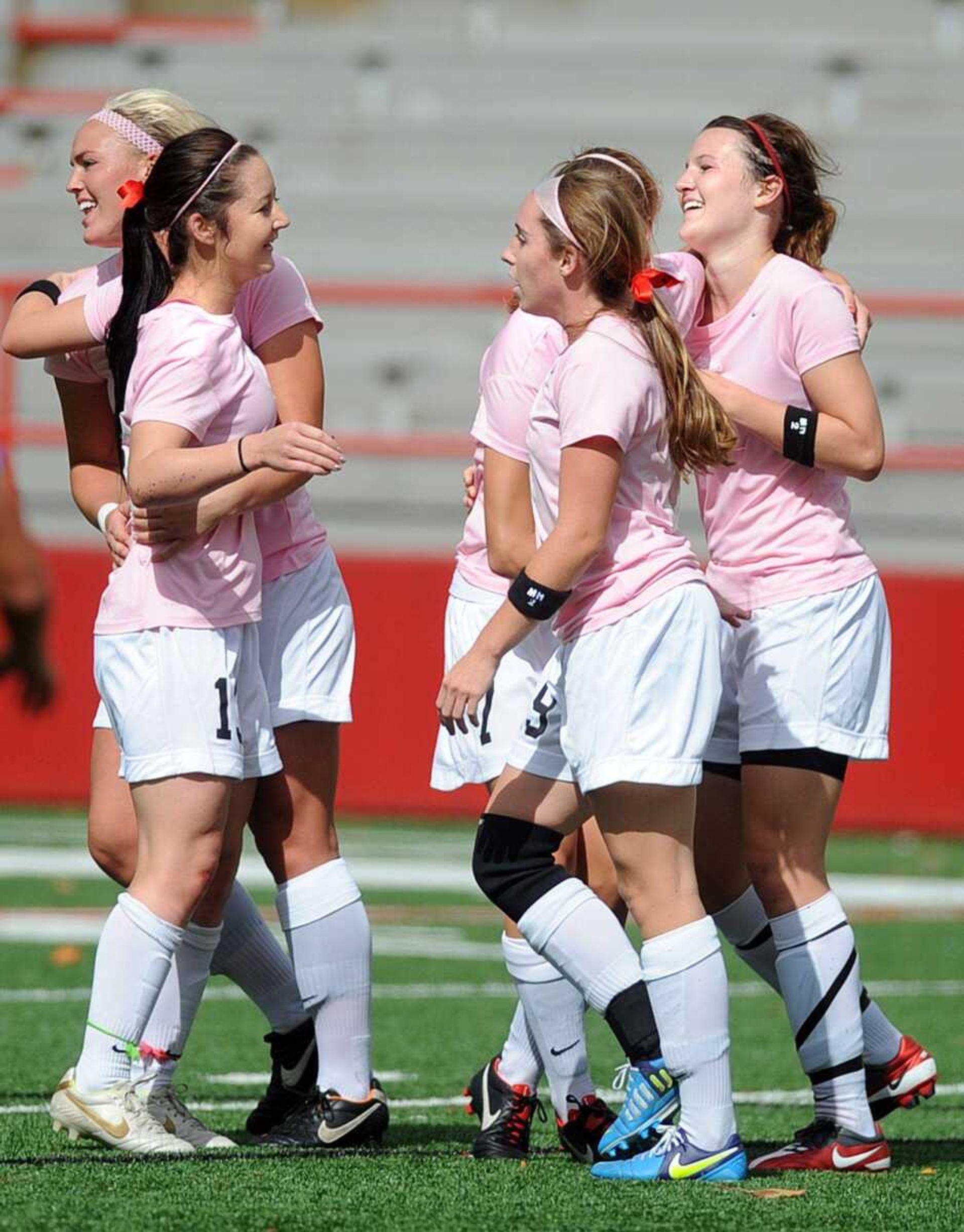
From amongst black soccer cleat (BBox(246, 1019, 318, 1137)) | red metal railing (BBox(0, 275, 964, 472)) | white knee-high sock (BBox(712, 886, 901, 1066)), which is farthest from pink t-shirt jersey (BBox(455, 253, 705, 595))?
red metal railing (BBox(0, 275, 964, 472))

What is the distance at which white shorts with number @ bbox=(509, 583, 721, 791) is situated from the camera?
3.55 metres

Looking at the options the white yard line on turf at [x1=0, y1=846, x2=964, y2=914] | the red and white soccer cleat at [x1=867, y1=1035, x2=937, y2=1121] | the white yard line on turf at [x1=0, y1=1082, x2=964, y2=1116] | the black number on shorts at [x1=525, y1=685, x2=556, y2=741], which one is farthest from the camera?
the white yard line on turf at [x1=0, y1=846, x2=964, y2=914]

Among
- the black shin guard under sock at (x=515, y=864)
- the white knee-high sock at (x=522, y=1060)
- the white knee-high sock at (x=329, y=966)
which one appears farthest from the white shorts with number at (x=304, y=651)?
the white knee-high sock at (x=522, y=1060)

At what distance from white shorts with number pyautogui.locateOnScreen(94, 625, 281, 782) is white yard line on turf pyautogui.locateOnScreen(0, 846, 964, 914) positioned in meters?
5.00

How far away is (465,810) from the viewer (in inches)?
444

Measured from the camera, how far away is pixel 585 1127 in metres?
3.92

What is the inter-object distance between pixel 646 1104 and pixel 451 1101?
4.27ft

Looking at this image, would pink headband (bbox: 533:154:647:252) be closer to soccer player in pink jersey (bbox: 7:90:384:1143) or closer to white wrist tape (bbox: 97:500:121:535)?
soccer player in pink jersey (bbox: 7:90:384:1143)

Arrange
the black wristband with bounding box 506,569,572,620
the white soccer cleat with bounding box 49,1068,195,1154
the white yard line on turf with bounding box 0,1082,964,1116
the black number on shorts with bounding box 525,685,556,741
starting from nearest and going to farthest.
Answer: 1. the black wristband with bounding box 506,569,572,620
2. the white soccer cleat with bounding box 49,1068,195,1154
3. the black number on shorts with bounding box 525,685,556,741
4. the white yard line on turf with bounding box 0,1082,964,1116

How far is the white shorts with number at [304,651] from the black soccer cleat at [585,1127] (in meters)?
0.85

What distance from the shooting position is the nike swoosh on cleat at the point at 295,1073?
429cm

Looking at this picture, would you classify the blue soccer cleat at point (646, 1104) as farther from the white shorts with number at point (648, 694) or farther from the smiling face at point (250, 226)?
the smiling face at point (250, 226)

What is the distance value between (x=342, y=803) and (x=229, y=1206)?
7992 millimetres

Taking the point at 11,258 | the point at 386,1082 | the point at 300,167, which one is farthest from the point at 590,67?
the point at 386,1082
